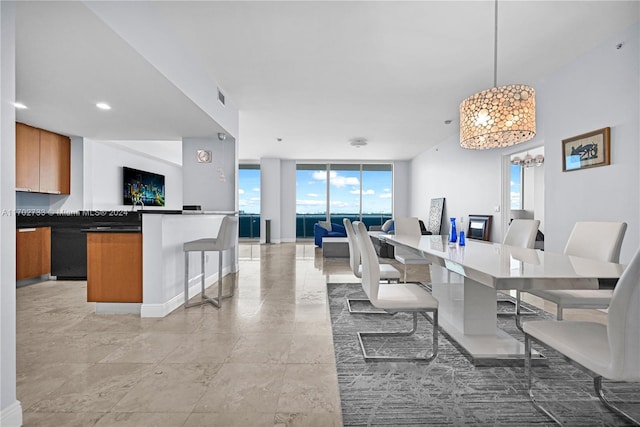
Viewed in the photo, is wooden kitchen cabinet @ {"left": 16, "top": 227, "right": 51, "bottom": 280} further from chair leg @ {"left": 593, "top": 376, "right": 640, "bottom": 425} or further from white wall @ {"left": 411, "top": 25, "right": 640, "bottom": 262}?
white wall @ {"left": 411, "top": 25, "right": 640, "bottom": 262}

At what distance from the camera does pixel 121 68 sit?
3.05 meters

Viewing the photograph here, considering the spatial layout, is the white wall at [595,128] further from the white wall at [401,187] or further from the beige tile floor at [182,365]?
the white wall at [401,187]

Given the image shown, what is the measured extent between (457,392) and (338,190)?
9.94 metres

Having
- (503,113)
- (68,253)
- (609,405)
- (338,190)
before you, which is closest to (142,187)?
(68,253)

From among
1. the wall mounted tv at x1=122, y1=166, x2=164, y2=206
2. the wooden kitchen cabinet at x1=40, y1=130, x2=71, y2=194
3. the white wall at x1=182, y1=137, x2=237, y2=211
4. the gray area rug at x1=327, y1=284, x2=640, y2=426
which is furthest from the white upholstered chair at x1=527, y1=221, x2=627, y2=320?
the wall mounted tv at x1=122, y1=166, x2=164, y2=206

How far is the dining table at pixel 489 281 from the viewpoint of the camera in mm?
1508

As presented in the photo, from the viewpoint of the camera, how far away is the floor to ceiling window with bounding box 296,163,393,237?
1170 centimetres

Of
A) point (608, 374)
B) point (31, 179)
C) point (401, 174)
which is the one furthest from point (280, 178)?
point (608, 374)

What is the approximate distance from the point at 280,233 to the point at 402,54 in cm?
819

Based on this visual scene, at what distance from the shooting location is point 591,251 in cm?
263

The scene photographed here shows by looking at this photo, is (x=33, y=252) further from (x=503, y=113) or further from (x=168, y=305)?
(x=503, y=113)

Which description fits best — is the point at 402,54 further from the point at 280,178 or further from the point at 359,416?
the point at 280,178

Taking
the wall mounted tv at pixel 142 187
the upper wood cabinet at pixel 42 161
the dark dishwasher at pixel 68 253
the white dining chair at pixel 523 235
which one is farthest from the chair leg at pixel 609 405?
the wall mounted tv at pixel 142 187

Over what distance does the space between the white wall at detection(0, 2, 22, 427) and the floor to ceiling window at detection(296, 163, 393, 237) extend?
10.2 m
